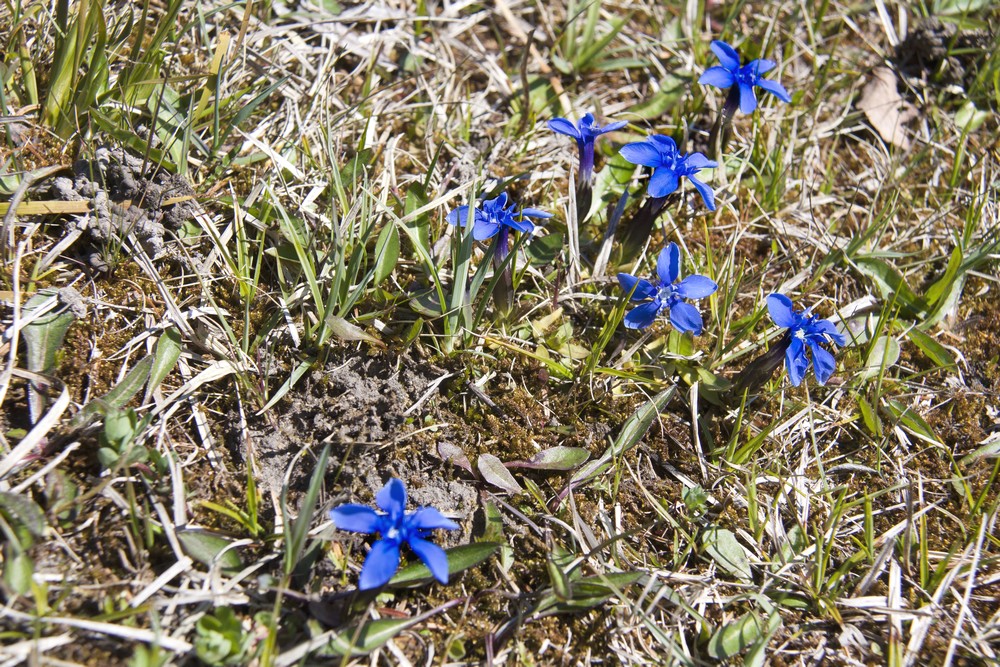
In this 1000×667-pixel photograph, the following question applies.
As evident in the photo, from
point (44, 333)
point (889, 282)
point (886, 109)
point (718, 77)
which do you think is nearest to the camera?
point (44, 333)

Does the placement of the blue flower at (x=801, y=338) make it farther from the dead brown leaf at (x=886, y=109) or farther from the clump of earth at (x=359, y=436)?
the dead brown leaf at (x=886, y=109)

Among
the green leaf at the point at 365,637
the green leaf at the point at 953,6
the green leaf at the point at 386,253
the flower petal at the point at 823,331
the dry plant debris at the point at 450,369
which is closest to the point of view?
the green leaf at the point at 365,637

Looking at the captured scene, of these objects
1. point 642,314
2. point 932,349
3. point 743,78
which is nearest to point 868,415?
point 932,349

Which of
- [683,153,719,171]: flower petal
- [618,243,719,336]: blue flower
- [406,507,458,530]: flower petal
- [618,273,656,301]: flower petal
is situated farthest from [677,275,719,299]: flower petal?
[406,507,458,530]: flower petal

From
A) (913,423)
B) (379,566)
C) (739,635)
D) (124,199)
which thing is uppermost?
(124,199)

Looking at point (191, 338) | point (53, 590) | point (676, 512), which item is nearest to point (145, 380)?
point (191, 338)

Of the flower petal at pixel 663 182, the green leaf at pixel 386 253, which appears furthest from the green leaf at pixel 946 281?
the green leaf at pixel 386 253

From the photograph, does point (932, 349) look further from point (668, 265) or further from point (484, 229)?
point (484, 229)
